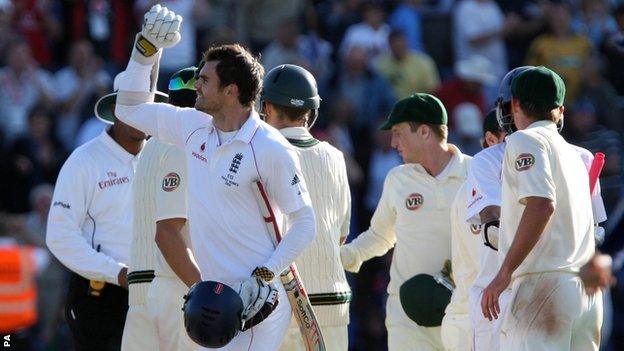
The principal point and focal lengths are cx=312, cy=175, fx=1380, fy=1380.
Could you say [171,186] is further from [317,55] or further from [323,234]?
[317,55]

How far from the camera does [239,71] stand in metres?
7.44

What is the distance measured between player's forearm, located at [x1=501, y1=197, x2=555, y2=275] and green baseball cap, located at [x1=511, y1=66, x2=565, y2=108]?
0.65 metres

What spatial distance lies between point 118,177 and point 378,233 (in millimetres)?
1838

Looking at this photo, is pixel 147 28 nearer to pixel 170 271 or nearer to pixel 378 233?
pixel 170 271

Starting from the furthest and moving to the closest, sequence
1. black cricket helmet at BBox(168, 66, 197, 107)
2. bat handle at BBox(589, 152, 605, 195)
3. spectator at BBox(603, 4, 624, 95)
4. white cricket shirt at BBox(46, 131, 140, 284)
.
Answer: spectator at BBox(603, 4, 624, 95), white cricket shirt at BBox(46, 131, 140, 284), black cricket helmet at BBox(168, 66, 197, 107), bat handle at BBox(589, 152, 605, 195)

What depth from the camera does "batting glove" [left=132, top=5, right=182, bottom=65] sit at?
7.36 metres

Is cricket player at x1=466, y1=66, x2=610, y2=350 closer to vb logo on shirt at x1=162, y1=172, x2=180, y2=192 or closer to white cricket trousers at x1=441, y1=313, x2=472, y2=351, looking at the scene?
white cricket trousers at x1=441, y1=313, x2=472, y2=351

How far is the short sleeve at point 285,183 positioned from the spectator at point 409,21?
9578 millimetres

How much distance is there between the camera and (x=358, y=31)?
16.8m

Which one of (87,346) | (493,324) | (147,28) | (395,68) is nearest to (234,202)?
(147,28)

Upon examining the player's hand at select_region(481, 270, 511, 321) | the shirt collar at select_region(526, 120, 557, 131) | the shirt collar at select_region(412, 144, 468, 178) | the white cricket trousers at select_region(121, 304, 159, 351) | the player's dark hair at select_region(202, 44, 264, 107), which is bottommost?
the white cricket trousers at select_region(121, 304, 159, 351)

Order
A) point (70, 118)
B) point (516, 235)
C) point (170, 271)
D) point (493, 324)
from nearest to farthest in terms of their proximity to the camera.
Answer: point (516, 235) < point (493, 324) < point (170, 271) < point (70, 118)

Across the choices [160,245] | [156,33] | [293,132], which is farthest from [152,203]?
[156,33]

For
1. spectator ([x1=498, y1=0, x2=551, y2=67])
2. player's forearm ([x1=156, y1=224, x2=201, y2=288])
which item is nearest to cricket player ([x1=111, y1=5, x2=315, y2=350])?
player's forearm ([x1=156, y1=224, x2=201, y2=288])
